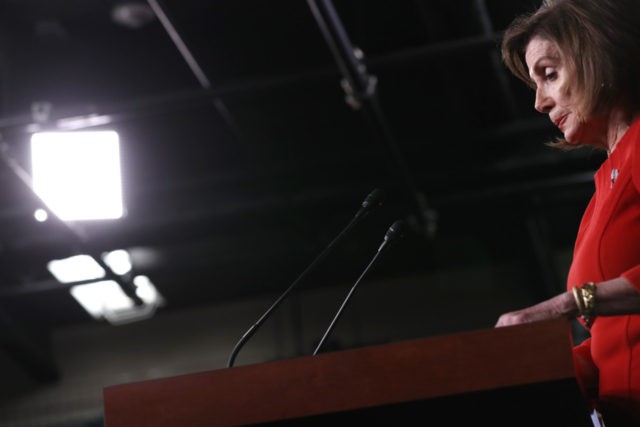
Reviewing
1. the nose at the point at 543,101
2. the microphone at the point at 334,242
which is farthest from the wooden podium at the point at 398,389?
the nose at the point at 543,101

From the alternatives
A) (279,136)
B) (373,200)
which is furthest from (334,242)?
(279,136)

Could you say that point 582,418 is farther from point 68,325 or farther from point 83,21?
point 68,325

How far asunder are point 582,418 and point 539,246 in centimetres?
486

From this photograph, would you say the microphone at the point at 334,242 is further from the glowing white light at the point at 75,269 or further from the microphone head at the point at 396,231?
the glowing white light at the point at 75,269

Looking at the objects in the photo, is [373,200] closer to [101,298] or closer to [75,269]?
[75,269]

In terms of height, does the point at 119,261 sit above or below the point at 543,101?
above

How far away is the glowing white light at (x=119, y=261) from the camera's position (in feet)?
19.7

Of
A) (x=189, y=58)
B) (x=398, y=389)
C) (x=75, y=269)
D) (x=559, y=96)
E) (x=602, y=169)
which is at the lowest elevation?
(x=398, y=389)

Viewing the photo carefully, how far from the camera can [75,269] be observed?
6.29 m

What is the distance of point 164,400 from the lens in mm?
1332

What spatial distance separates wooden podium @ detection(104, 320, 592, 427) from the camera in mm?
1232

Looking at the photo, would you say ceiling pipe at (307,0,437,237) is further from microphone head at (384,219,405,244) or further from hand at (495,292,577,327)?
hand at (495,292,577,327)

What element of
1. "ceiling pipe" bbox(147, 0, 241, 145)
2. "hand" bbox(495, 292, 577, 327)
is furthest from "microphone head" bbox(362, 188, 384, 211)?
"ceiling pipe" bbox(147, 0, 241, 145)

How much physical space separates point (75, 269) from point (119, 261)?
1.38 ft
